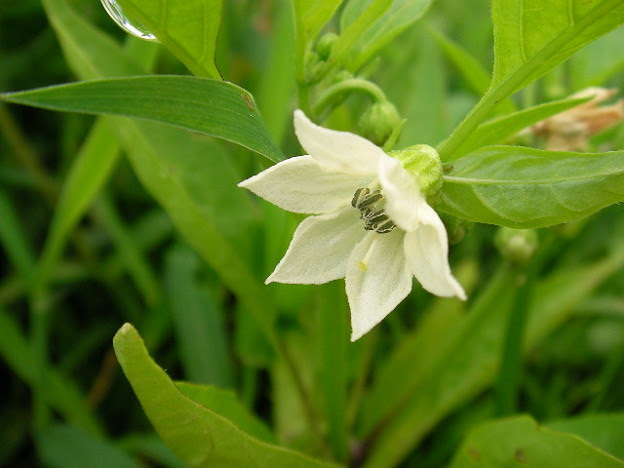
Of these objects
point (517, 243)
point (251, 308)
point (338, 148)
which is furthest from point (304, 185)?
point (517, 243)

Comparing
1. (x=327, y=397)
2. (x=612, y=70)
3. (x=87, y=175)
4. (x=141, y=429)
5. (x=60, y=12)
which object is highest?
(x=60, y=12)

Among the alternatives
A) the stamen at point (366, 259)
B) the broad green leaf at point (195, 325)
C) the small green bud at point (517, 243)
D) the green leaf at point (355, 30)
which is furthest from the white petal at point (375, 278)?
the broad green leaf at point (195, 325)

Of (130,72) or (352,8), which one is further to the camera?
(130,72)

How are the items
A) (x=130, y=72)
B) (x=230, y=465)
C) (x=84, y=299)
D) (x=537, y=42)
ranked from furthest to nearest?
(x=84, y=299) → (x=130, y=72) → (x=230, y=465) → (x=537, y=42)

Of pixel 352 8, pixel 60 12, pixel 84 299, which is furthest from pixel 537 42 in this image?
pixel 84 299

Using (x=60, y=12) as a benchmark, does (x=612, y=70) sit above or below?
below

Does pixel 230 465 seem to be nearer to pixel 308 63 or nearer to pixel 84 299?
pixel 308 63

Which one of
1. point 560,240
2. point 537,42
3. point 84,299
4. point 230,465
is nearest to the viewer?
point 537,42

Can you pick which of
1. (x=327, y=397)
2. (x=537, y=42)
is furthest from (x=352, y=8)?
(x=327, y=397)
